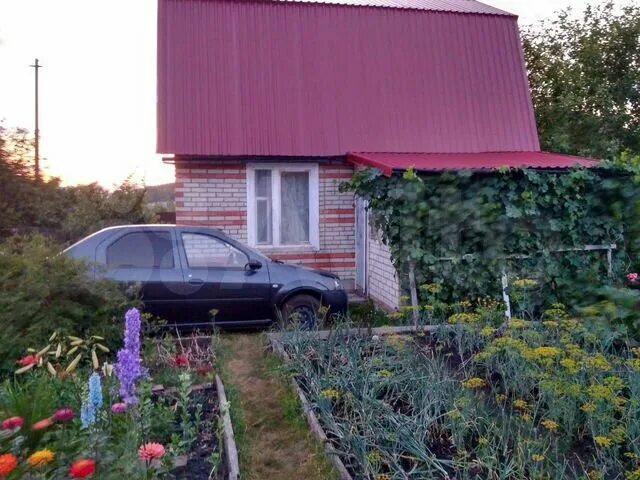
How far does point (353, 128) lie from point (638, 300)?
417 inches

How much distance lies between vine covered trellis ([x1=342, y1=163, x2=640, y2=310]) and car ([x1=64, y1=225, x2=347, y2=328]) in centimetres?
137

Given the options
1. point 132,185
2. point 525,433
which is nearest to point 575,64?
point 132,185

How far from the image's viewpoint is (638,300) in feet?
6.12

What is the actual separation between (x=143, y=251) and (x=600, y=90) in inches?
544

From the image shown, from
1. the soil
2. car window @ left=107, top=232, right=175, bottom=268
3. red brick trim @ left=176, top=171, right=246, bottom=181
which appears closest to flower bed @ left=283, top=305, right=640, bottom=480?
the soil

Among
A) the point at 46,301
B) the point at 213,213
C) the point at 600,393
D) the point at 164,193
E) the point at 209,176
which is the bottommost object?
the point at 600,393

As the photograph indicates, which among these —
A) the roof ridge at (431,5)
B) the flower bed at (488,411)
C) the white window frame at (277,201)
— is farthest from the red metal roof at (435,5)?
the flower bed at (488,411)

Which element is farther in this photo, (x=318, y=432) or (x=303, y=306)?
(x=303, y=306)

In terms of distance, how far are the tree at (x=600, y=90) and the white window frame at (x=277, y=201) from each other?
25.7 ft

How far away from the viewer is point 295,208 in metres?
12.1

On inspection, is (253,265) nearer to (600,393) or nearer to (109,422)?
(109,422)

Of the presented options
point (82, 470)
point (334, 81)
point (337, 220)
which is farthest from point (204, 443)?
point (334, 81)

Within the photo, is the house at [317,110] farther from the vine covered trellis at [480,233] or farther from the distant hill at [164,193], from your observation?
the distant hill at [164,193]

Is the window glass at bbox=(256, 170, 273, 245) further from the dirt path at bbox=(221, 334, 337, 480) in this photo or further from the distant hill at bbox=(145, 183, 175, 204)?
the distant hill at bbox=(145, 183, 175, 204)
